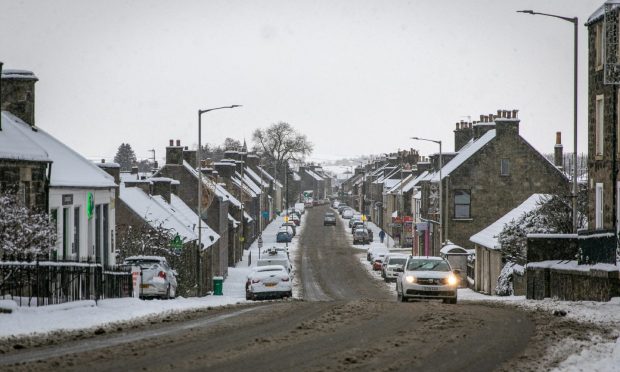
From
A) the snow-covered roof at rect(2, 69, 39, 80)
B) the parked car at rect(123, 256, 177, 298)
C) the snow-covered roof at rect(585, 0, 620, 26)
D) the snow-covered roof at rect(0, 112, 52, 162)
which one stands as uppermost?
the snow-covered roof at rect(585, 0, 620, 26)

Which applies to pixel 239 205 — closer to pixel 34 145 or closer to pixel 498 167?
pixel 498 167

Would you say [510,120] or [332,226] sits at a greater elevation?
[510,120]

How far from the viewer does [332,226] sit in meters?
125

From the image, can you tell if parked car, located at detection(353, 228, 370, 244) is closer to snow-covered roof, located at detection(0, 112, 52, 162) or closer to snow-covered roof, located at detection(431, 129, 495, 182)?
snow-covered roof, located at detection(431, 129, 495, 182)

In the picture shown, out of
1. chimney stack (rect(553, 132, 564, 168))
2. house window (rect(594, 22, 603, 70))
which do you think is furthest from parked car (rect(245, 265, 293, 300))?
chimney stack (rect(553, 132, 564, 168))

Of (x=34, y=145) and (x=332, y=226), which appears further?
(x=332, y=226)

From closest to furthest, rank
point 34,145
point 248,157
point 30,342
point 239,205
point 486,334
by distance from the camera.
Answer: point 30,342 → point 486,334 → point 34,145 → point 239,205 → point 248,157

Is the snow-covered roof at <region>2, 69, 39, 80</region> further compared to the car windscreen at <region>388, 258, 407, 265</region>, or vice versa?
the car windscreen at <region>388, 258, 407, 265</region>

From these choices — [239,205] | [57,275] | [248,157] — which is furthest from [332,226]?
[57,275]

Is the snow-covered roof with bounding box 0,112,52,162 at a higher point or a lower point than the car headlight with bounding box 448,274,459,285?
higher

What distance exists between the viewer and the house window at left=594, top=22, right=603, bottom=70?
1316 inches

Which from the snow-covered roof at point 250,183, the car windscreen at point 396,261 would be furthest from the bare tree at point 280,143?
the car windscreen at point 396,261

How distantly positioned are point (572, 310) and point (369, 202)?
125328mm

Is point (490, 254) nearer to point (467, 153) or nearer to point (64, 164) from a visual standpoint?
point (467, 153)
